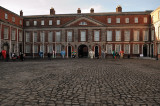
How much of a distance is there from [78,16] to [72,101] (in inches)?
1382

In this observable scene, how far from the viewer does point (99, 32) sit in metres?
35.7

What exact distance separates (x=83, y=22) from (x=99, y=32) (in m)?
5.20

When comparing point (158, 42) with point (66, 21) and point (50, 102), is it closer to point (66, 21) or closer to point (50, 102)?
point (66, 21)

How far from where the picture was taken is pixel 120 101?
4082 millimetres

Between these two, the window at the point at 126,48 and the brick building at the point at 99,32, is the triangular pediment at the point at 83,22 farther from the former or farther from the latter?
the window at the point at 126,48

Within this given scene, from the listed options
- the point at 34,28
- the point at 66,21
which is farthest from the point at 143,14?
the point at 34,28

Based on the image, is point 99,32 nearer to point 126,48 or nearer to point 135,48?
point 126,48

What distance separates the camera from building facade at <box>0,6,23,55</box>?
1139 inches

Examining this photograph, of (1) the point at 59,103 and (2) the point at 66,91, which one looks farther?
(2) the point at 66,91

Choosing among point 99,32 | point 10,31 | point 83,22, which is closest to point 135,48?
point 99,32

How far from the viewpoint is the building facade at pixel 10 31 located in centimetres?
2892

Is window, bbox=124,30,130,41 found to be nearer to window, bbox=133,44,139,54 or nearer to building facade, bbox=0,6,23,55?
window, bbox=133,44,139,54

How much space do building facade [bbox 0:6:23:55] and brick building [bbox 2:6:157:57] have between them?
358cm

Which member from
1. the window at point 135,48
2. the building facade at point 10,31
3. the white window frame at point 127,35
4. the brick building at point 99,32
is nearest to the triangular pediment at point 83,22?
the brick building at point 99,32
